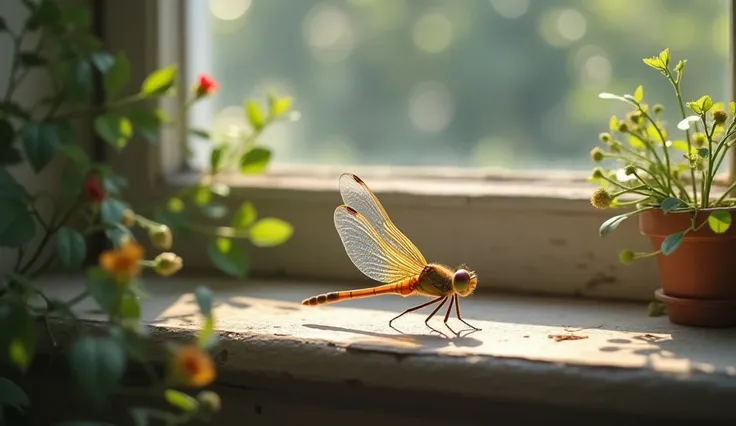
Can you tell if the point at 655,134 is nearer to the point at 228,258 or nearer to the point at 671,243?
the point at 671,243

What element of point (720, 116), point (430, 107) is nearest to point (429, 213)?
point (430, 107)

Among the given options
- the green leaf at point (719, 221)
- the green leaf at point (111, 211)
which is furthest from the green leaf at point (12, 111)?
the green leaf at point (719, 221)

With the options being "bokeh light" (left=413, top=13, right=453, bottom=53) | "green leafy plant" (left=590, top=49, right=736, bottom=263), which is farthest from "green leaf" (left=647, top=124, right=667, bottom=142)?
"bokeh light" (left=413, top=13, right=453, bottom=53)

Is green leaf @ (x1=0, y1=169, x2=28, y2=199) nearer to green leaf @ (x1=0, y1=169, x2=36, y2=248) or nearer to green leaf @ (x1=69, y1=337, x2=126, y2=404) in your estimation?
green leaf @ (x1=0, y1=169, x2=36, y2=248)

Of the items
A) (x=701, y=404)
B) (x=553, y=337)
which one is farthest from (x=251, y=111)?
(x=701, y=404)

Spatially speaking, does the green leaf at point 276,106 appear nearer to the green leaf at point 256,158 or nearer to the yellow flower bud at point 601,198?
the green leaf at point 256,158

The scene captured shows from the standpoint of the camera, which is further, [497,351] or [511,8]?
[511,8]
